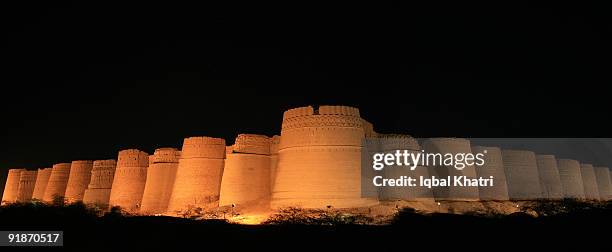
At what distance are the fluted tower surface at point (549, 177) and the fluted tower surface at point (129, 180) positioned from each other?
721 inches

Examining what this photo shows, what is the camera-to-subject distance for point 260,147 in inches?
824

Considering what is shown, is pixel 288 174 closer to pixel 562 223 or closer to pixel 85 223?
pixel 85 223

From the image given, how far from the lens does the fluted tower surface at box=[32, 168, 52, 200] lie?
3381 centimetres

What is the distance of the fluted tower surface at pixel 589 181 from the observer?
1323 inches

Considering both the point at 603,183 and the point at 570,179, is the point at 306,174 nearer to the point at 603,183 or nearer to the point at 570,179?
the point at 570,179

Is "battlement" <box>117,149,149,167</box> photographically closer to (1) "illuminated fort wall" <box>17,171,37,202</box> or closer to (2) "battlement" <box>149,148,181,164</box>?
(2) "battlement" <box>149,148,181,164</box>

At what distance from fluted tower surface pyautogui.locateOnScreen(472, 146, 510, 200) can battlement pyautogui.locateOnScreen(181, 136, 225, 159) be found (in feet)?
33.2

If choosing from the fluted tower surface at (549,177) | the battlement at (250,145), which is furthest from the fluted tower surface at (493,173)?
the battlement at (250,145)

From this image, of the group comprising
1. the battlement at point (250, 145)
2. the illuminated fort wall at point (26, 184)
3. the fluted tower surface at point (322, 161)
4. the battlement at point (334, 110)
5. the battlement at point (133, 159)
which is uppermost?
the illuminated fort wall at point (26, 184)

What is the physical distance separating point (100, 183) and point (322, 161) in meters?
14.5

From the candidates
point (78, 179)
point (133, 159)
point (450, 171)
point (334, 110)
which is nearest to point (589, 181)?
point (450, 171)

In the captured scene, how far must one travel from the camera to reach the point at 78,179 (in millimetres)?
29938

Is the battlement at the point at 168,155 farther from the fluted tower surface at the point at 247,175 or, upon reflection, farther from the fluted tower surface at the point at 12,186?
the fluted tower surface at the point at 12,186

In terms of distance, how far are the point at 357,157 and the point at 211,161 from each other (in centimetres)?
641
